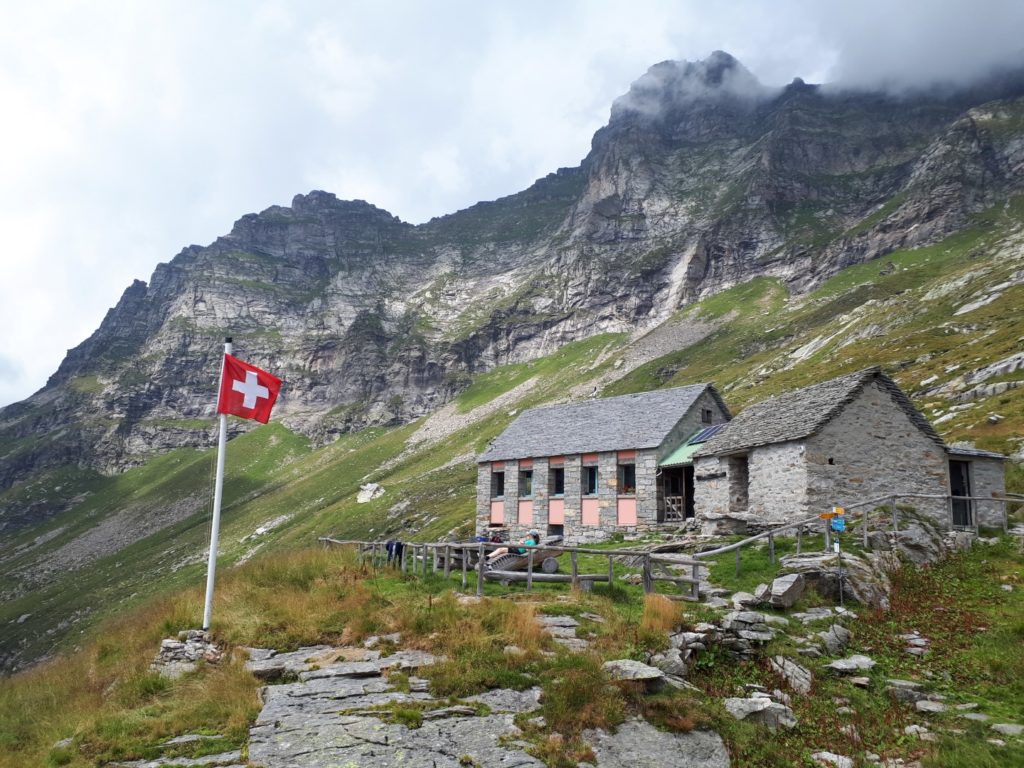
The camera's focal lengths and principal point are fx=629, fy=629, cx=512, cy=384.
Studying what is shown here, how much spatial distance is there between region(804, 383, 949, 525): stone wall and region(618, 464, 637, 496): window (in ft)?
39.4

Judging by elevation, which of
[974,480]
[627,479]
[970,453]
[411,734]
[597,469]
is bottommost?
[411,734]

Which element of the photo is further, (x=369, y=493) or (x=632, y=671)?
(x=369, y=493)

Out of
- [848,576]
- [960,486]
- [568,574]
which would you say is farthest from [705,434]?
[568,574]

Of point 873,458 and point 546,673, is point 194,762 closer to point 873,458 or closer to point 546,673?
point 546,673

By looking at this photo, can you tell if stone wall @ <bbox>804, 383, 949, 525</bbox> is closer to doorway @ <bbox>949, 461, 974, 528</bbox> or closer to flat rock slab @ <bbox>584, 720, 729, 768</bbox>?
doorway @ <bbox>949, 461, 974, 528</bbox>

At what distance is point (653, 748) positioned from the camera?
28.8 feet

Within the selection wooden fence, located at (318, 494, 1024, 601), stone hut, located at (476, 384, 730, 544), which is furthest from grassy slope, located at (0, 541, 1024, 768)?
stone hut, located at (476, 384, 730, 544)

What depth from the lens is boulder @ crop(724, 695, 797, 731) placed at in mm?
9820

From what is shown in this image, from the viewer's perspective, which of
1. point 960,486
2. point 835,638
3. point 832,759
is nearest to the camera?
point 832,759

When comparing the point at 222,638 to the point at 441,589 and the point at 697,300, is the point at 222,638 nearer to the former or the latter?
the point at 441,589

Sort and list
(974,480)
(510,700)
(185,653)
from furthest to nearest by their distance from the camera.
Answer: (974,480), (185,653), (510,700)

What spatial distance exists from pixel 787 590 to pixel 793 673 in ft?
11.2

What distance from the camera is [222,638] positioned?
13.0 meters

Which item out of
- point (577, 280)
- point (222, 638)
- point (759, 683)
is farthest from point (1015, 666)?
point (577, 280)
